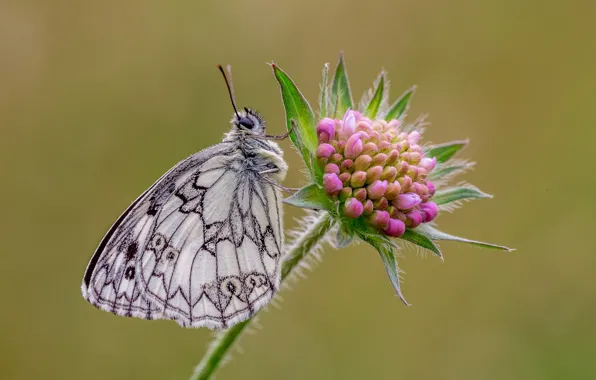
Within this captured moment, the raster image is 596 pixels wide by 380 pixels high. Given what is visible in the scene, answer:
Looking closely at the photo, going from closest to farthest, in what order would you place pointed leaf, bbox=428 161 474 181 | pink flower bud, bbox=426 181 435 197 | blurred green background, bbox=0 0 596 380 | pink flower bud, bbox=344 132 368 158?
pink flower bud, bbox=344 132 368 158 → pink flower bud, bbox=426 181 435 197 → pointed leaf, bbox=428 161 474 181 → blurred green background, bbox=0 0 596 380

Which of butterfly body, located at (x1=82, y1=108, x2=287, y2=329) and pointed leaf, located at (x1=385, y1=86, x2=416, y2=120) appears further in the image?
pointed leaf, located at (x1=385, y1=86, x2=416, y2=120)

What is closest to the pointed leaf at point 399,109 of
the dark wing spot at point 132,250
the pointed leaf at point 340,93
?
the pointed leaf at point 340,93

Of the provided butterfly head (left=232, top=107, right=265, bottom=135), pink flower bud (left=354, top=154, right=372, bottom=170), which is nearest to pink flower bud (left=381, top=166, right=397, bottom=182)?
pink flower bud (left=354, top=154, right=372, bottom=170)

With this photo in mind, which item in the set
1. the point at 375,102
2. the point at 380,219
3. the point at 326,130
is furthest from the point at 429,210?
the point at 375,102

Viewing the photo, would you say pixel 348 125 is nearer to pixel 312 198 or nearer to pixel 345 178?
pixel 345 178

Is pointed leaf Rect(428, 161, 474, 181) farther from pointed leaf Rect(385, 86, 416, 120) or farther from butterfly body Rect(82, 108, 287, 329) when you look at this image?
butterfly body Rect(82, 108, 287, 329)

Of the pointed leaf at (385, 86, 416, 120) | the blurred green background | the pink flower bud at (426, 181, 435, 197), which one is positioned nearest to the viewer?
the pink flower bud at (426, 181, 435, 197)

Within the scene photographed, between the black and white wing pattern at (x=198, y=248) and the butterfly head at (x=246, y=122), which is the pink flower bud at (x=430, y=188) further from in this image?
the butterfly head at (x=246, y=122)
